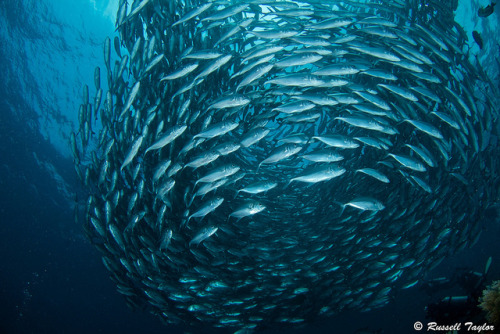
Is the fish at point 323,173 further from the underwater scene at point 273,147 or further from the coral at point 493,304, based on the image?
the coral at point 493,304

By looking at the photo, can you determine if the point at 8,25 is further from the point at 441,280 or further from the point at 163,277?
the point at 441,280

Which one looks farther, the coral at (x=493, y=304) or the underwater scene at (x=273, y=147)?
the underwater scene at (x=273, y=147)

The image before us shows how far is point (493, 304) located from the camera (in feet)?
11.2

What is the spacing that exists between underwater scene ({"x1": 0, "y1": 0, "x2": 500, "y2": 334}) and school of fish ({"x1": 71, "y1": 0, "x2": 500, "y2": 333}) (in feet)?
0.18

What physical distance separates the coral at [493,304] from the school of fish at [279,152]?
2.53m

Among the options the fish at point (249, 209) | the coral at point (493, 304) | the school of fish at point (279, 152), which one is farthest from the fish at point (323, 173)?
the coral at point (493, 304)

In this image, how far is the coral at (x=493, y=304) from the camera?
10.9 ft

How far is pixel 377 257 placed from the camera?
31.4 ft

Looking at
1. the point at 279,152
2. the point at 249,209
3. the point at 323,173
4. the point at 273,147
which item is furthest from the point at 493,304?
the point at 273,147

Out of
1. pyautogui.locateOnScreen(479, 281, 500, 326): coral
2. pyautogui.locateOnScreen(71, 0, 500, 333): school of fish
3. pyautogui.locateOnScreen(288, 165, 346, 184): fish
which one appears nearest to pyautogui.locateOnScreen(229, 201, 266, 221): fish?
pyautogui.locateOnScreen(71, 0, 500, 333): school of fish

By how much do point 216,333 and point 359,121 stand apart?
87.1 ft

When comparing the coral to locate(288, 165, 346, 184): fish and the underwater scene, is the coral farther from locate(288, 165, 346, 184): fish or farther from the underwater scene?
locate(288, 165, 346, 184): fish

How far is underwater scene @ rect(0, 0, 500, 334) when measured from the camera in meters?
5.44

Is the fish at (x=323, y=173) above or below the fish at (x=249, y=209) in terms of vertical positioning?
above
